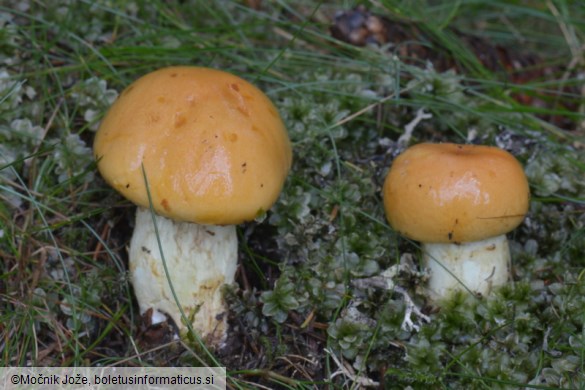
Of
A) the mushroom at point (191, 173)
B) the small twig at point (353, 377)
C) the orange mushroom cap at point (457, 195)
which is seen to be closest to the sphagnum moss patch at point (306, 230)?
the small twig at point (353, 377)

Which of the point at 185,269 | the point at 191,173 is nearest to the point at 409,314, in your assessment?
the point at 185,269

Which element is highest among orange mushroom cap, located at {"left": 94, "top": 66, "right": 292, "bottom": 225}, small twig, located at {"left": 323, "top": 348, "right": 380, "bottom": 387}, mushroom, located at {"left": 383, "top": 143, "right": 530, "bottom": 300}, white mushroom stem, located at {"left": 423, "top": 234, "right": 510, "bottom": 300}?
orange mushroom cap, located at {"left": 94, "top": 66, "right": 292, "bottom": 225}

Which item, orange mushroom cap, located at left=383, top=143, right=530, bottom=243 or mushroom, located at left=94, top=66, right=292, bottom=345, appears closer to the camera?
mushroom, located at left=94, top=66, right=292, bottom=345

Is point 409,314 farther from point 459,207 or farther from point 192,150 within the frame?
point 192,150

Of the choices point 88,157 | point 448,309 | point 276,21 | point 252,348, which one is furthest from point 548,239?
point 88,157

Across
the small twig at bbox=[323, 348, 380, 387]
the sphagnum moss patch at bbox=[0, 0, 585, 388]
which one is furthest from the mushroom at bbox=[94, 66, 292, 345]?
the small twig at bbox=[323, 348, 380, 387]

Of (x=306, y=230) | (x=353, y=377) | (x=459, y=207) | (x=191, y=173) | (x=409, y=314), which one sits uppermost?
(x=191, y=173)

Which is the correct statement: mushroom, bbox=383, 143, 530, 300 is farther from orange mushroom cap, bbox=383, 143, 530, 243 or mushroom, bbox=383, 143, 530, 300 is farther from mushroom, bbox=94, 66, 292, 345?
mushroom, bbox=94, 66, 292, 345
